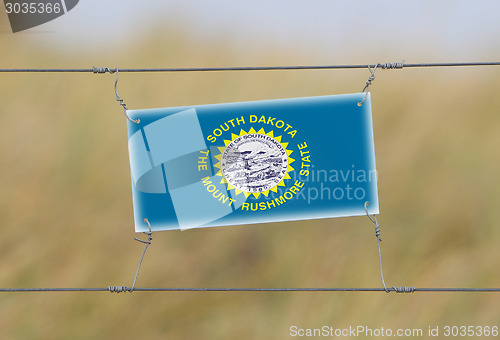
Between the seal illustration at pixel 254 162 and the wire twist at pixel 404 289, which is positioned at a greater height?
the seal illustration at pixel 254 162

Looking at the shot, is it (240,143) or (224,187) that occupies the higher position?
(240,143)

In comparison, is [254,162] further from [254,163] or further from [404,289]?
[404,289]

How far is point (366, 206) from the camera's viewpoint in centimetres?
217

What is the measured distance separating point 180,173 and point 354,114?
2.49 feet

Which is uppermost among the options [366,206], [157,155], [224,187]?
[157,155]

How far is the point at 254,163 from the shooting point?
218 centimetres

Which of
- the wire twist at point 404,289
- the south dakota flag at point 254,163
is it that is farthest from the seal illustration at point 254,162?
the wire twist at point 404,289

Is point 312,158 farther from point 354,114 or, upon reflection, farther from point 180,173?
point 180,173

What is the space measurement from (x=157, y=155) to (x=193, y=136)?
0.56 feet

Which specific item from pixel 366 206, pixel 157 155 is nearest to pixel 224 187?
pixel 157 155

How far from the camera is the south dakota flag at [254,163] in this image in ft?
7.11
